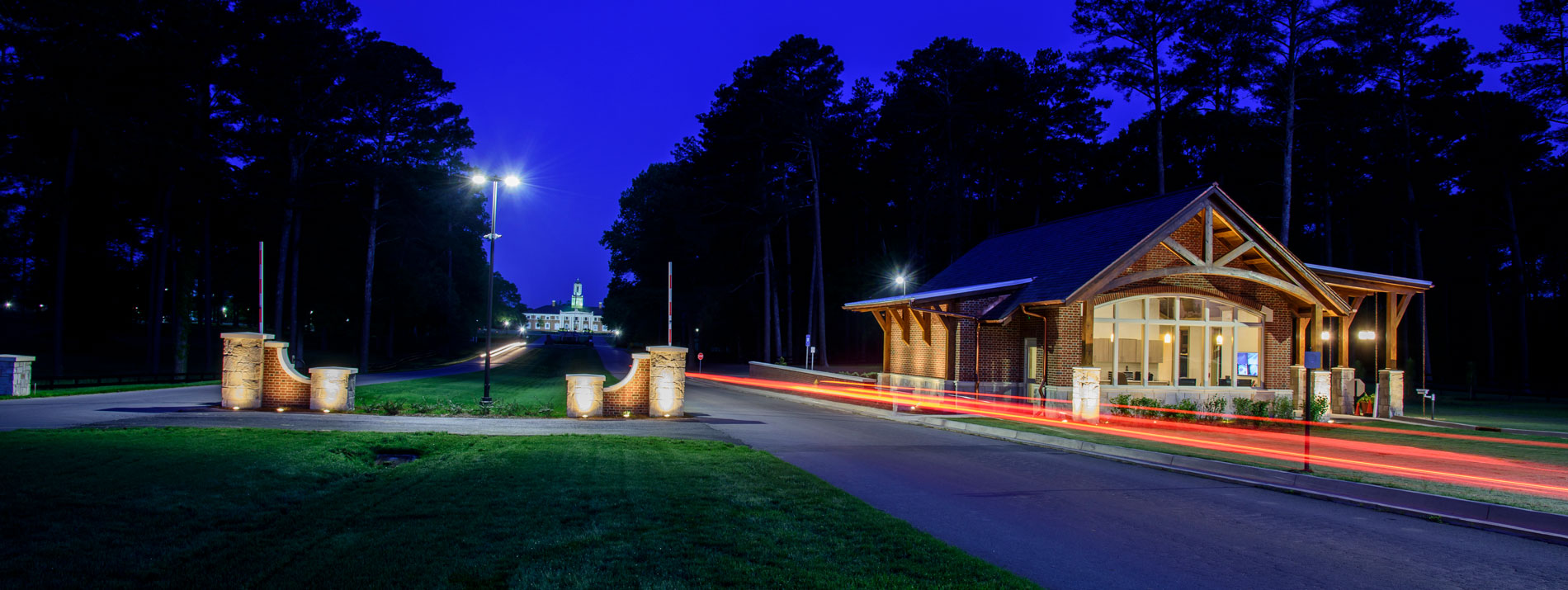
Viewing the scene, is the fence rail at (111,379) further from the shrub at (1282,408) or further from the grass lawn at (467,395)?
the shrub at (1282,408)

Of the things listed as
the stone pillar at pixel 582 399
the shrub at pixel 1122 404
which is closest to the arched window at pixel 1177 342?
the shrub at pixel 1122 404

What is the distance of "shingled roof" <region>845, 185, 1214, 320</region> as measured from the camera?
20.1 meters

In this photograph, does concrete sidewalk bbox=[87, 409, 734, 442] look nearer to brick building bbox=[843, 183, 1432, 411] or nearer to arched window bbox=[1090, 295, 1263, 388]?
brick building bbox=[843, 183, 1432, 411]

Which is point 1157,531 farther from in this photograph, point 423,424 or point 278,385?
point 278,385

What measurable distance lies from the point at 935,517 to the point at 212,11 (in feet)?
133

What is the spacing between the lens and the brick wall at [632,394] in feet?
61.2

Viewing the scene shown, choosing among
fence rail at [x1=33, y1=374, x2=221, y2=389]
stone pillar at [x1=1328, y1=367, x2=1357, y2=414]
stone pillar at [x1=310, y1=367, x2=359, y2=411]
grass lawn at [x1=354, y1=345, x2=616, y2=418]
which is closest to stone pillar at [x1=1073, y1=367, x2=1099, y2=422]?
stone pillar at [x1=1328, y1=367, x2=1357, y2=414]

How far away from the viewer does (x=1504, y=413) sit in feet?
85.4

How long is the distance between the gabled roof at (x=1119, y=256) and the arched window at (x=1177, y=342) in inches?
55.0

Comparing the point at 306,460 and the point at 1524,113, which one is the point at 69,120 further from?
the point at 1524,113

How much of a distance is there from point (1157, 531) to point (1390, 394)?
20.2 meters

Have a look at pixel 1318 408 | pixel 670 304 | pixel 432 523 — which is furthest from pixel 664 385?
pixel 1318 408

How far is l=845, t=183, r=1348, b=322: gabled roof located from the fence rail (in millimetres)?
26205

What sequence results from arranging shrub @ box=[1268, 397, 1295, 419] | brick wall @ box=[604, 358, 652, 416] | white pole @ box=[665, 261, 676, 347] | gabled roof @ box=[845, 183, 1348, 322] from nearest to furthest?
1. brick wall @ box=[604, 358, 652, 416]
2. gabled roof @ box=[845, 183, 1348, 322]
3. shrub @ box=[1268, 397, 1295, 419]
4. white pole @ box=[665, 261, 676, 347]
